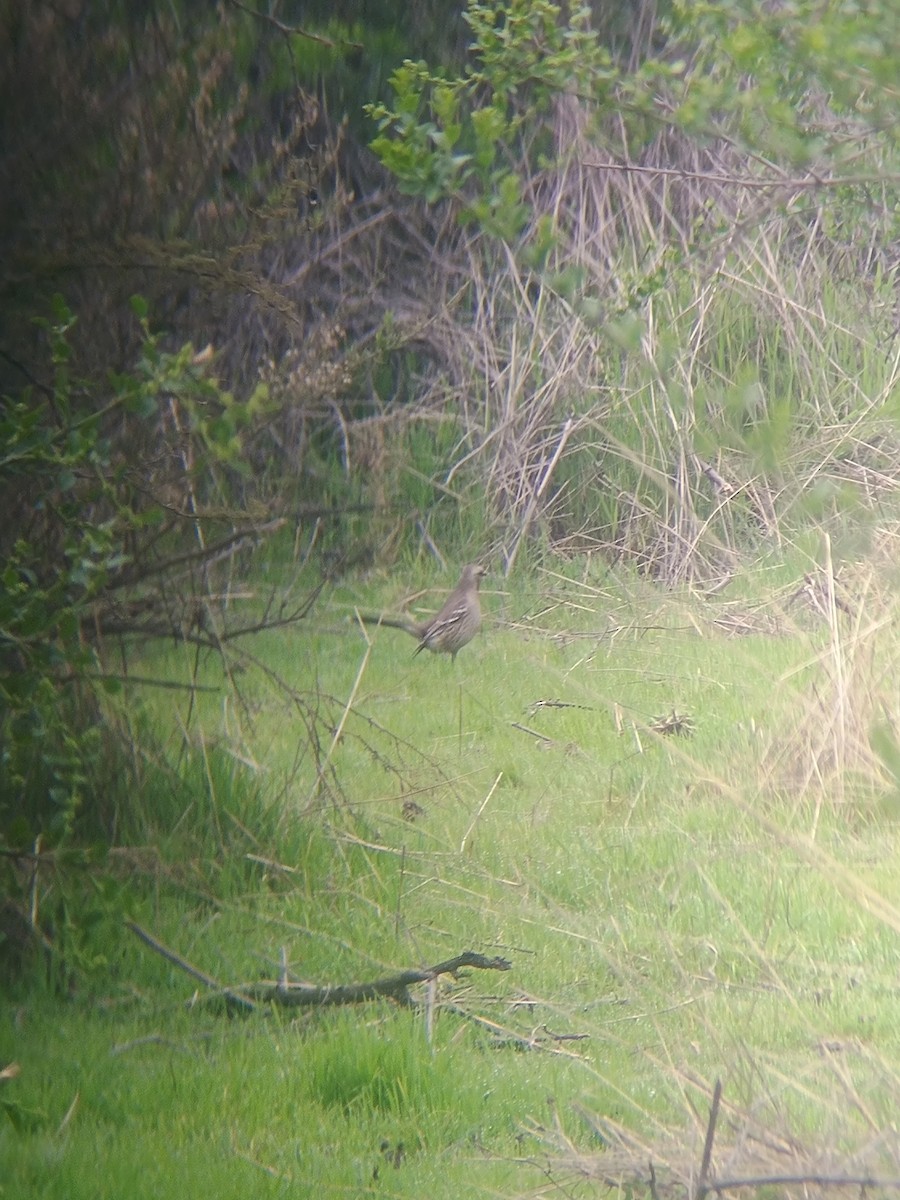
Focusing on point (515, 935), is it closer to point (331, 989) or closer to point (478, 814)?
point (331, 989)

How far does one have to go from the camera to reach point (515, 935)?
15.4 feet

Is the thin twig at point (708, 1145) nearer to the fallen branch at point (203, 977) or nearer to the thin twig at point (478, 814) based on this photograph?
the fallen branch at point (203, 977)

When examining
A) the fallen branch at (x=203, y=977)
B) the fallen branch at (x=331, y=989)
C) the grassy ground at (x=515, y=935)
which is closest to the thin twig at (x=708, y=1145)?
the grassy ground at (x=515, y=935)

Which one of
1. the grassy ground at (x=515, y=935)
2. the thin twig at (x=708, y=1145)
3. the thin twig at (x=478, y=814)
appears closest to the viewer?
the thin twig at (x=708, y=1145)

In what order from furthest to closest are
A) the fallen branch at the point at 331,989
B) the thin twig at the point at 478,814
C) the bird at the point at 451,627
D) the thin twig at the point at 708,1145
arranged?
the bird at the point at 451,627, the thin twig at the point at 478,814, the fallen branch at the point at 331,989, the thin twig at the point at 708,1145

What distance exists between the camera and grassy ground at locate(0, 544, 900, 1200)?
3285mm

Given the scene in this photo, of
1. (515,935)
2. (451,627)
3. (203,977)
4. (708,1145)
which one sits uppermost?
(708,1145)

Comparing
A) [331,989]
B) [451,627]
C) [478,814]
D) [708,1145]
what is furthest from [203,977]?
[451,627]

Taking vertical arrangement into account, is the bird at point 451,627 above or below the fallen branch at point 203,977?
below

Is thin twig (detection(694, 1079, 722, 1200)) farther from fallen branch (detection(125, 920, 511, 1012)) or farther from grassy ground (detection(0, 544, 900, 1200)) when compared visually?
fallen branch (detection(125, 920, 511, 1012))

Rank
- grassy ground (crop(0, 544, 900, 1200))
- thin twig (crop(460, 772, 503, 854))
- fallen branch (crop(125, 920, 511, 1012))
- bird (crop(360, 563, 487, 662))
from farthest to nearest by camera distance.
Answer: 1. bird (crop(360, 563, 487, 662))
2. thin twig (crop(460, 772, 503, 854))
3. fallen branch (crop(125, 920, 511, 1012))
4. grassy ground (crop(0, 544, 900, 1200))

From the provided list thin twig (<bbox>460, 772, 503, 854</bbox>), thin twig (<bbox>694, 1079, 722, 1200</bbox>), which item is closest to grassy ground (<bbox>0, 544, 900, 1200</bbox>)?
thin twig (<bbox>460, 772, 503, 854</bbox>)

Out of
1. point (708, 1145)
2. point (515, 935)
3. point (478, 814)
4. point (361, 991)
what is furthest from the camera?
point (478, 814)

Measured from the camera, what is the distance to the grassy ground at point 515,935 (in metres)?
3.29
